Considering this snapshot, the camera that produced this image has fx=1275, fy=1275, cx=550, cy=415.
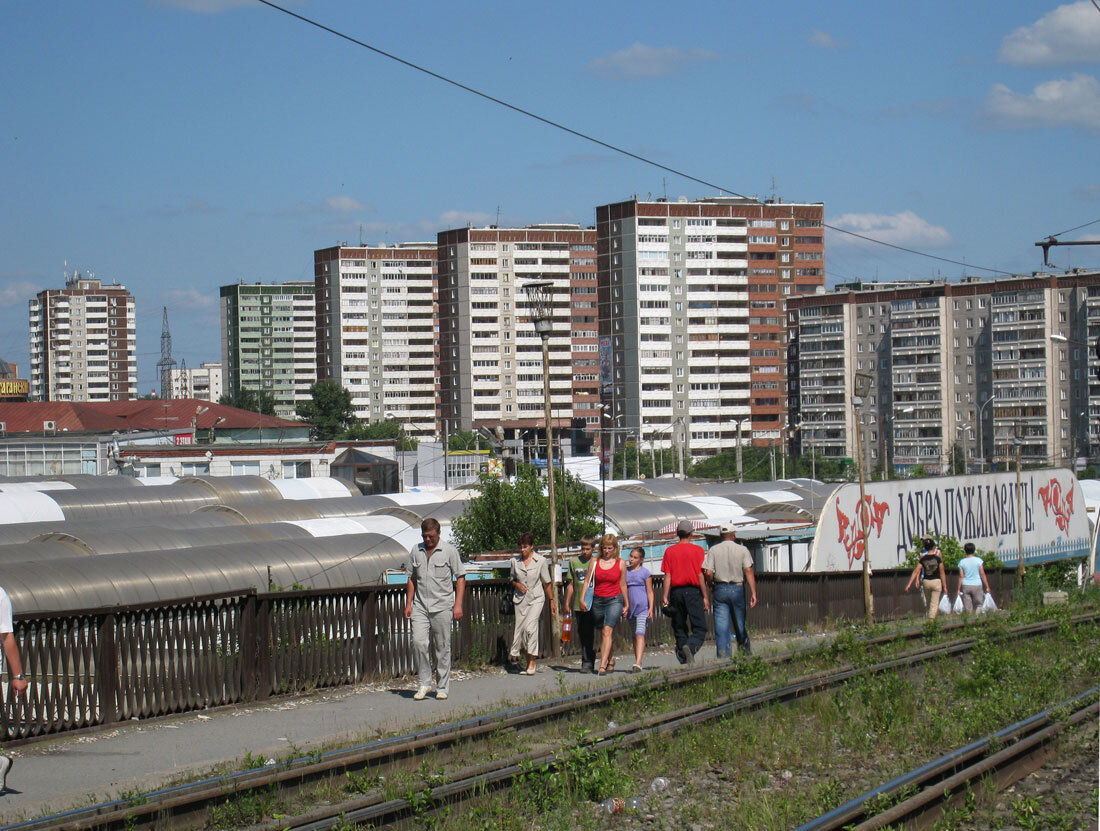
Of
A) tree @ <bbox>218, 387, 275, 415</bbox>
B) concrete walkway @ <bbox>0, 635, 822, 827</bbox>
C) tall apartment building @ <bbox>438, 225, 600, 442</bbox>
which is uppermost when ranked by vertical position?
tall apartment building @ <bbox>438, 225, 600, 442</bbox>

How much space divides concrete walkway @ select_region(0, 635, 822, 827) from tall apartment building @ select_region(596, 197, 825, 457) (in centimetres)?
11773

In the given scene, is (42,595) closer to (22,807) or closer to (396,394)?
(22,807)

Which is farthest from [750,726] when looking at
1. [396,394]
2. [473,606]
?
[396,394]

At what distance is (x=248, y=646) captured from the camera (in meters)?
11.9

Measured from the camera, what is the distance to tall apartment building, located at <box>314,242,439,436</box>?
16450cm

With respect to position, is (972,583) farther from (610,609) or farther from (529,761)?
(529,761)

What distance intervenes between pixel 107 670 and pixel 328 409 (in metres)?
145

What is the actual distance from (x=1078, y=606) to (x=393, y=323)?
147 metres

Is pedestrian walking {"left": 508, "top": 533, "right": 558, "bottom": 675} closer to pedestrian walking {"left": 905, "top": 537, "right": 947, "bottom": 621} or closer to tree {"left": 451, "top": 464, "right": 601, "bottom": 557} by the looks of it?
pedestrian walking {"left": 905, "top": 537, "right": 947, "bottom": 621}

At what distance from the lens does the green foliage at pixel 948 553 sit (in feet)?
94.1

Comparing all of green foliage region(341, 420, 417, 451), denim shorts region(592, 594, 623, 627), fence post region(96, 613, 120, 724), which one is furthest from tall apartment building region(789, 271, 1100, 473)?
fence post region(96, 613, 120, 724)

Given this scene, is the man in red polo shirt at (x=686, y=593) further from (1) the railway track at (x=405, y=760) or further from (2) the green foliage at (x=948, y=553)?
(2) the green foliage at (x=948, y=553)

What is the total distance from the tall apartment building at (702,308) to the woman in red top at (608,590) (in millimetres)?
116500

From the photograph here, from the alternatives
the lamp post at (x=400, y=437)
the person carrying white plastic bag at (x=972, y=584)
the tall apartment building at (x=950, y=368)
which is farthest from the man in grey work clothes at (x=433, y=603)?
the tall apartment building at (x=950, y=368)
